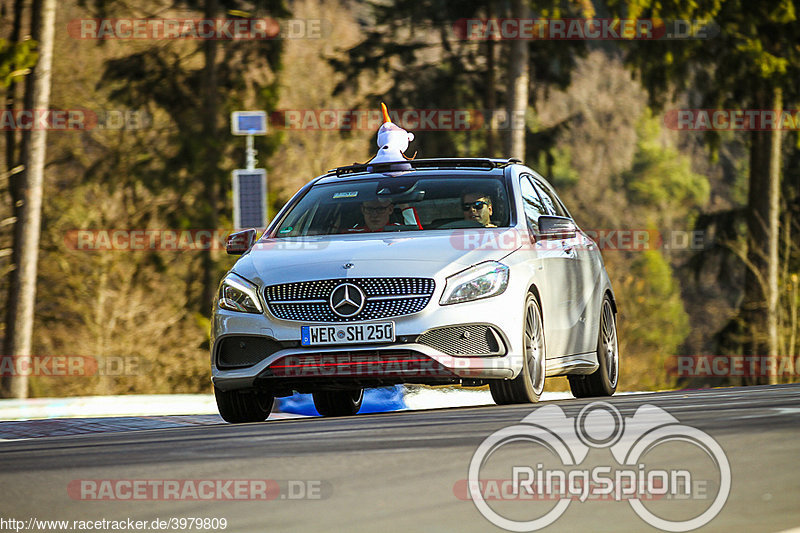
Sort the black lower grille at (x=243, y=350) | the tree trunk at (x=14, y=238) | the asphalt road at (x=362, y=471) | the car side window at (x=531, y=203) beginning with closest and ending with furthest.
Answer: the asphalt road at (x=362, y=471), the black lower grille at (x=243, y=350), the car side window at (x=531, y=203), the tree trunk at (x=14, y=238)

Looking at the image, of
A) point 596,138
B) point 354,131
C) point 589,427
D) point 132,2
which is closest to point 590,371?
point 589,427

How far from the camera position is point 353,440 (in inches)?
293

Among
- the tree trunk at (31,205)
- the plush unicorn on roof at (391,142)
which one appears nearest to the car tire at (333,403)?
the plush unicorn on roof at (391,142)

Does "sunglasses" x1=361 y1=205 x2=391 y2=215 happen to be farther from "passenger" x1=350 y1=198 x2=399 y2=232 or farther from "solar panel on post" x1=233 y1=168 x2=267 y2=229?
"solar panel on post" x1=233 y1=168 x2=267 y2=229

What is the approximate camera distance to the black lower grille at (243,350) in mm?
9203

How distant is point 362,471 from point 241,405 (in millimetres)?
3639

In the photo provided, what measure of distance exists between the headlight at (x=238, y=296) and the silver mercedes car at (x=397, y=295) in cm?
1

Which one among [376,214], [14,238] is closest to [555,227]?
[376,214]

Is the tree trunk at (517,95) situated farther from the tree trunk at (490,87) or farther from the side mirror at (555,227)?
the side mirror at (555,227)

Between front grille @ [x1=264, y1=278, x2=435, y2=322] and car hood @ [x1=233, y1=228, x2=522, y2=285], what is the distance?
2.0 inches

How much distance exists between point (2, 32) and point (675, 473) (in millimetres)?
30116

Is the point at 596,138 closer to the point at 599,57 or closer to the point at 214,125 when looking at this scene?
the point at 599,57

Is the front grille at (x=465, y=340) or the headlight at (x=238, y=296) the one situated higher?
the headlight at (x=238, y=296)

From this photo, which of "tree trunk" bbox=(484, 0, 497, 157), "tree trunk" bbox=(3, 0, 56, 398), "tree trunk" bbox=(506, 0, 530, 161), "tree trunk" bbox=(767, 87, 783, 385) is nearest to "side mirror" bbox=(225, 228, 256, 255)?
"tree trunk" bbox=(3, 0, 56, 398)
